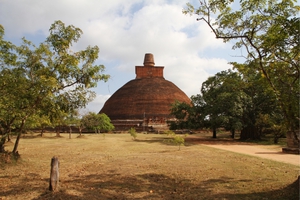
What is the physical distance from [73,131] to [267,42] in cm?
4656

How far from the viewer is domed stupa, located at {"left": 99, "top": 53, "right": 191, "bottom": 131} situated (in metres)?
50.2

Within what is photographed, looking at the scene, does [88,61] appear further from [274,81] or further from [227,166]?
[227,166]

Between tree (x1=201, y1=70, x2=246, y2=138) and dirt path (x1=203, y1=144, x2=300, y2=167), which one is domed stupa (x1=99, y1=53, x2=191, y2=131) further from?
dirt path (x1=203, y1=144, x2=300, y2=167)

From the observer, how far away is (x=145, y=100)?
A: 178 feet

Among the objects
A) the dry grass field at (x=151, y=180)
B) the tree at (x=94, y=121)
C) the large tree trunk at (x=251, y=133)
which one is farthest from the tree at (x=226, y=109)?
the tree at (x=94, y=121)

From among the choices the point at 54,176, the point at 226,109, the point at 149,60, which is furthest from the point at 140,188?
the point at 149,60

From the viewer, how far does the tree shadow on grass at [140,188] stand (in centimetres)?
583

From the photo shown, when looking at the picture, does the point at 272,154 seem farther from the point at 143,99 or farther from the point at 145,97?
the point at 145,97

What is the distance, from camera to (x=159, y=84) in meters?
58.7

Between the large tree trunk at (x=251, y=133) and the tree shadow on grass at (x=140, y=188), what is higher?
the large tree trunk at (x=251, y=133)

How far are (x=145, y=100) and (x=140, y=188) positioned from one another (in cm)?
4779

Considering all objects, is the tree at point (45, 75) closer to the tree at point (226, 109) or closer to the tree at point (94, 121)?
the tree at point (226, 109)

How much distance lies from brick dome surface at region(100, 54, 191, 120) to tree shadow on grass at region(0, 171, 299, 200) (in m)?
43.8

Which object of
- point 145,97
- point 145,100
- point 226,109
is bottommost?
point 226,109
